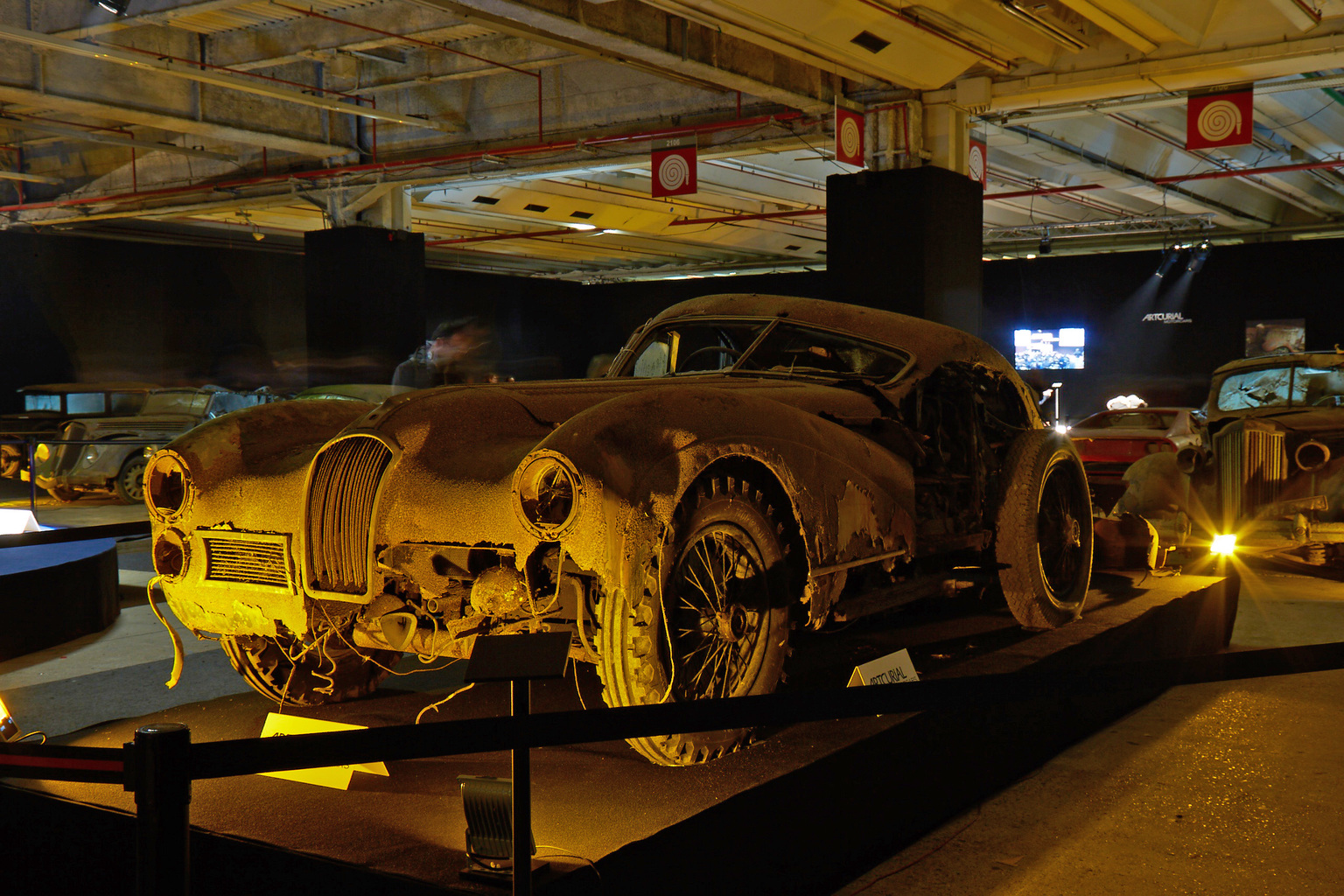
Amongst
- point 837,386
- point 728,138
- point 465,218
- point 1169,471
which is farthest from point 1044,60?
point 465,218

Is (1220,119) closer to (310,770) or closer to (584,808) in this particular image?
(584,808)

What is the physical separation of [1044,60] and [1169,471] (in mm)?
4288

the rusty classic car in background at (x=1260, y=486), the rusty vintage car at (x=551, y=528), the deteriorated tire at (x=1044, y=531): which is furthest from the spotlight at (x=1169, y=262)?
the rusty vintage car at (x=551, y=528)

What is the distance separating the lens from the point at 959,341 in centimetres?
508

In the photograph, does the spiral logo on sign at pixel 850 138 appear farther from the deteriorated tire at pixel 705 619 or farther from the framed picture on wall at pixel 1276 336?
the framed picture on wall at pixel 1276 336

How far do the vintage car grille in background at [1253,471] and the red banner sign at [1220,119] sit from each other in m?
3.33

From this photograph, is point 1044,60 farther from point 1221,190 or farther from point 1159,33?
point 1221,190

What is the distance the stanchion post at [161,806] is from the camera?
173cm

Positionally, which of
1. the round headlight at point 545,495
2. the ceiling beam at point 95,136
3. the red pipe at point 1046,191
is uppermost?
the ceiling beam at point 95,136

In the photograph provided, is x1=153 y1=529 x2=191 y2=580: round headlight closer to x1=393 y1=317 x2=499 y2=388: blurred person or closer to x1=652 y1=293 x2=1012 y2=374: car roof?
x1=652 y1=293 x2=1012 y2=374: car roof

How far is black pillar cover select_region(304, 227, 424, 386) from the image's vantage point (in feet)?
50.1

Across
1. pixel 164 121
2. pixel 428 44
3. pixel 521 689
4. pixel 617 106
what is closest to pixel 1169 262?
pixel 617 106

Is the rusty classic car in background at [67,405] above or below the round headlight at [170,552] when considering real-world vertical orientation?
above

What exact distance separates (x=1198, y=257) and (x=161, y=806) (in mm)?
22998
